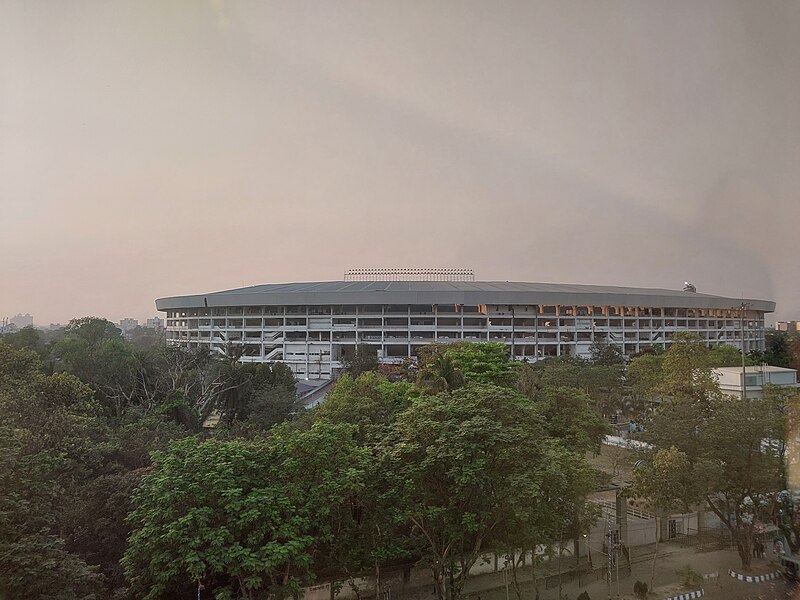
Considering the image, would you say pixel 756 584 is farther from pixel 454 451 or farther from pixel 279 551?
pixel 279 551

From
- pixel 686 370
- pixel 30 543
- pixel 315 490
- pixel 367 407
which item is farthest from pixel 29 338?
pixel 686 370

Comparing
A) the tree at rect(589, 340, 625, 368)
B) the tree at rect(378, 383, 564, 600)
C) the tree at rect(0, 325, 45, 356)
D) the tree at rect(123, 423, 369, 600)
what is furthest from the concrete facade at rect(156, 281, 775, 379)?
the tree at rect(123, 423, 369, 600)

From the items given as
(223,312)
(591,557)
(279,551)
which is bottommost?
(591,557)

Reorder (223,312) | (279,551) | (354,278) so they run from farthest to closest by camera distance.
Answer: (354,278), (223,312), (279,551)

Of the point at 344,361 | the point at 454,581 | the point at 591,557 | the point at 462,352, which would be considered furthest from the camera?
the point at 344,361

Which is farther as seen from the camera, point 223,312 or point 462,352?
point 223,312

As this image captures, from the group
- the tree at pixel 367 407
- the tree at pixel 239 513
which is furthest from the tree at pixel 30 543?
the tree at pixel 367 407

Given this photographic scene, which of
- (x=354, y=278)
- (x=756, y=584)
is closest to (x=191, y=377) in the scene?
(x=756, y=584)
